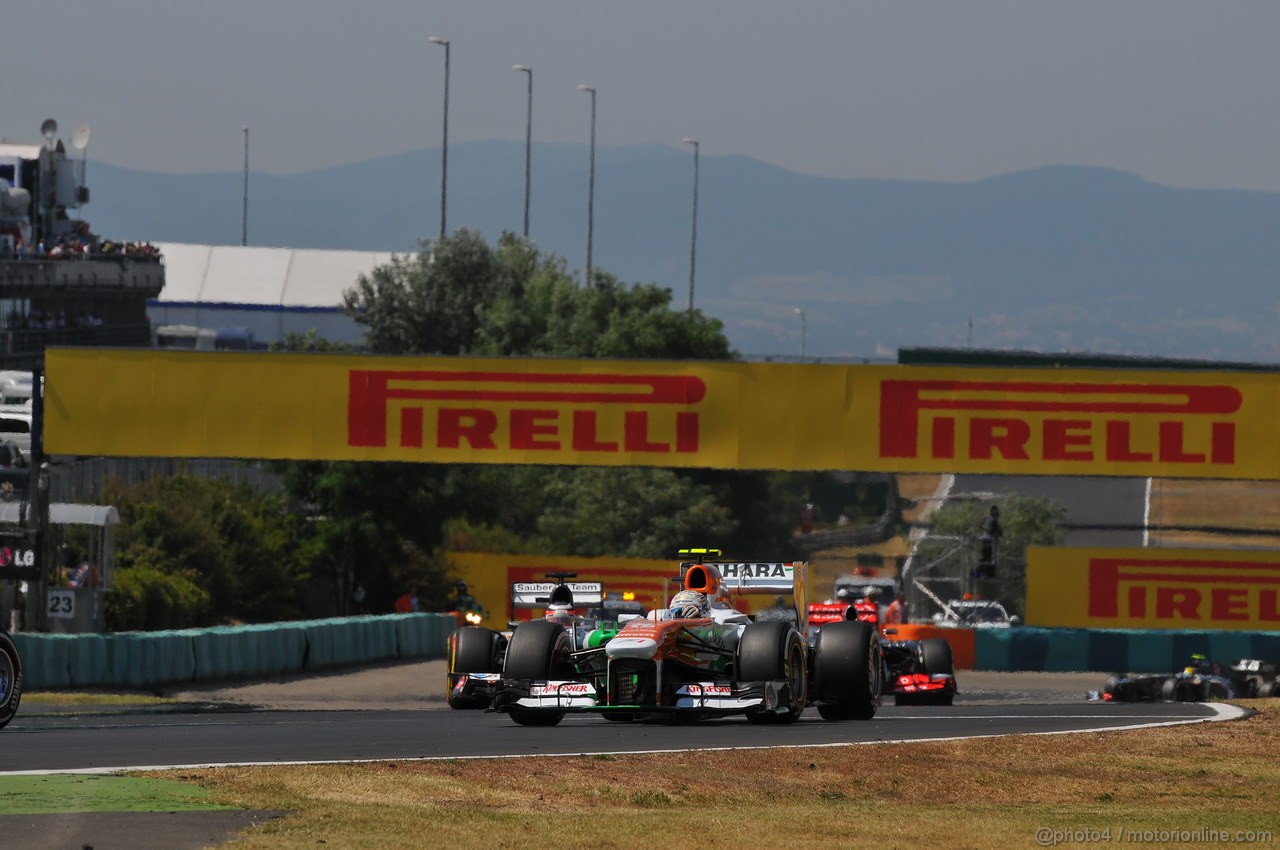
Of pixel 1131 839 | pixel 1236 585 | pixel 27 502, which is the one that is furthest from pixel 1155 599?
pixel 1131 839

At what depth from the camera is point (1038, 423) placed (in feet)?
114

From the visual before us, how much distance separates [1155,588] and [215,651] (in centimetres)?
2281

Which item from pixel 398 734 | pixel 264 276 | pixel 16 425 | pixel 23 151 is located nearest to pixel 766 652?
pixel 398 734

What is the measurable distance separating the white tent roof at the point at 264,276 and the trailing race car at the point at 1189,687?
10030cm

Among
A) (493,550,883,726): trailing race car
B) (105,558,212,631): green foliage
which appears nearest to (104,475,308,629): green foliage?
(105,558,212,631): green foliage

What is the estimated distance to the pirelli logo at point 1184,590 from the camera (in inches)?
1826

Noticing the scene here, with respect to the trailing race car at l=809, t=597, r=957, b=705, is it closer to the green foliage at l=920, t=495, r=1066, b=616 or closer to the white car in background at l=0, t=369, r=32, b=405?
the white car in background at l=0, t=369, r=32, b=405

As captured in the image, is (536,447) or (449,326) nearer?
(536,447)

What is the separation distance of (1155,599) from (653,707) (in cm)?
3016

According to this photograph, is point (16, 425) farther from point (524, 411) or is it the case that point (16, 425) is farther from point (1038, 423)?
point (1038, 423)

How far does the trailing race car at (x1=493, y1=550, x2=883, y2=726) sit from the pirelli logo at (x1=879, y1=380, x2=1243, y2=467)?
13883 mm

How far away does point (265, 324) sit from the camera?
130m

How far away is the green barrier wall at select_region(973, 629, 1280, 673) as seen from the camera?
45.7 m

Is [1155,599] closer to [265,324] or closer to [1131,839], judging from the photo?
[1131,839]
